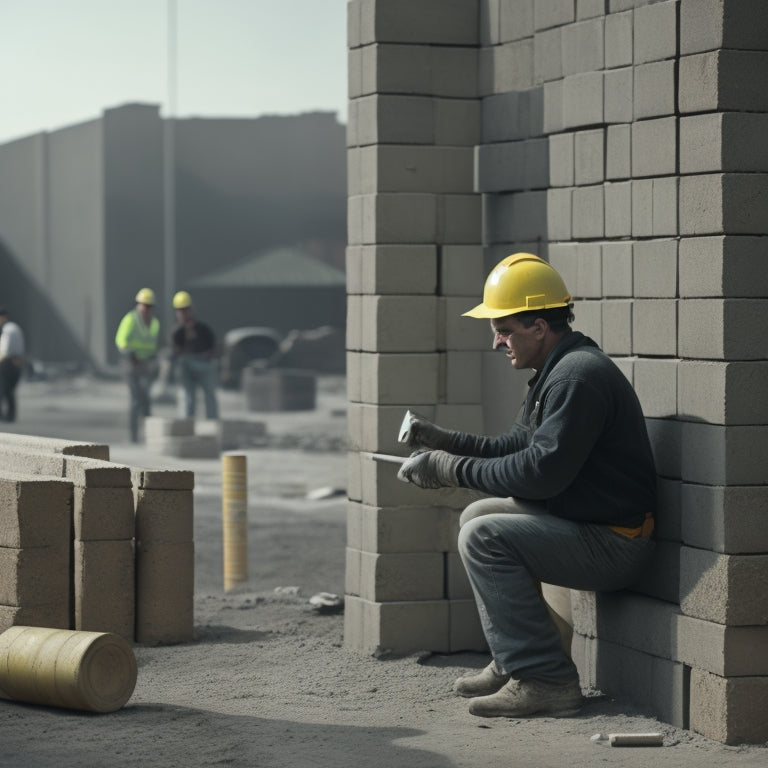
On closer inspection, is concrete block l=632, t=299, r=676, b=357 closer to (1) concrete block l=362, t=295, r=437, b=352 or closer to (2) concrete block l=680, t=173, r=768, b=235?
(2) concrete block l=680, t=173, r=768, b=235

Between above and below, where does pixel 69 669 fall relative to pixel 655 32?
below

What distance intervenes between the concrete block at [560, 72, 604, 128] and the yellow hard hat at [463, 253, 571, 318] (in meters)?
0.77

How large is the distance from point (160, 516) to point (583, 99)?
2949mm

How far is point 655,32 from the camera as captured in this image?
233 inches

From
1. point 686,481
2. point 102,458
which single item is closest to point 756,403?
point 686,481

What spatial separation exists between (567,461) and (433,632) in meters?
2.01

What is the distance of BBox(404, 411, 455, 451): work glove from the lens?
6465mm

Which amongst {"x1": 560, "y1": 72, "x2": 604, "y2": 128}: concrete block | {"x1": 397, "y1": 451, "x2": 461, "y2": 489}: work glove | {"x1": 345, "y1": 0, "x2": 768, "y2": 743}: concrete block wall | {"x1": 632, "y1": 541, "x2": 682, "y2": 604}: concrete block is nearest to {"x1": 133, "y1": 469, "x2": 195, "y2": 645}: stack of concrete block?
{"x1": 345, "y1": 0, "x2": 768, "y2": 743}: concrete block wall

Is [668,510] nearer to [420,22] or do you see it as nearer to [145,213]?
[420,22]

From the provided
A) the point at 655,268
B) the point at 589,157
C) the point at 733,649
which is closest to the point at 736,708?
the point at 733,649

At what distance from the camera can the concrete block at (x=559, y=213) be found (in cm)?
670

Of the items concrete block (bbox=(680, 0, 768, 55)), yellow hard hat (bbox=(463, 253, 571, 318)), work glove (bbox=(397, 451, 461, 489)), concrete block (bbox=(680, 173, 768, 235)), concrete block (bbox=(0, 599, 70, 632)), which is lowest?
concrete block (bbox=(0, 599, 70, 632))

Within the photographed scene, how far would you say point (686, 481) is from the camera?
5.79 m

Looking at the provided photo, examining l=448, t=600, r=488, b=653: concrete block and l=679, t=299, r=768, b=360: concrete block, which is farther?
l=448, t=600, r=488, b=653: concrete block
